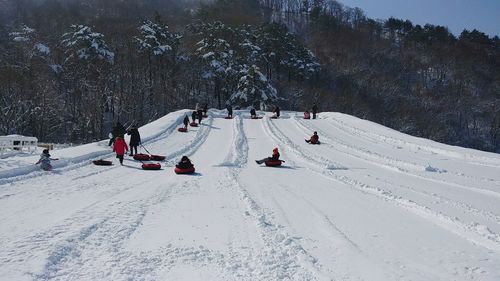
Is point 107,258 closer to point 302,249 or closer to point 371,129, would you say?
point 302,249

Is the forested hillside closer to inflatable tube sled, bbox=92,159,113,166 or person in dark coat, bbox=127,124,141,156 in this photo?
person in dark coat, bbox=127,124,141,156

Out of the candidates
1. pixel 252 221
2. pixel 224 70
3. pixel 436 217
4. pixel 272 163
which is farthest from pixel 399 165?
pixel 224 70

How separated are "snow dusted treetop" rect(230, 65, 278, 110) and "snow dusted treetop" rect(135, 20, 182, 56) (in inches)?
502

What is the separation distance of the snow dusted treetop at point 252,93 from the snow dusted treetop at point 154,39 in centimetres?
1275

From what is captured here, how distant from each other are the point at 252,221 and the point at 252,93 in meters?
47.8

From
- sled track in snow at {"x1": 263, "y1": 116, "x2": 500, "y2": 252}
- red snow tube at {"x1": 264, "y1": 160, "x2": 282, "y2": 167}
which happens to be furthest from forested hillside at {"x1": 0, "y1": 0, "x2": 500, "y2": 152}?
sled track in snow at {"x1": 263, "y1": 116, "x2": 500, "y2": 252}

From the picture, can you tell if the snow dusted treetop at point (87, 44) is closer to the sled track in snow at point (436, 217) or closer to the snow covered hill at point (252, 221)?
the snow covered hill at point (252, 221)

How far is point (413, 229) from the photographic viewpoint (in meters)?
9.05

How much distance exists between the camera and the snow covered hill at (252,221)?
6.83 metres

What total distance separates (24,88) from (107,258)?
2076 inches

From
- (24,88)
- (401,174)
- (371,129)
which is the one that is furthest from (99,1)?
(401,174)

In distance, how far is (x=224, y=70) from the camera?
6128 cm

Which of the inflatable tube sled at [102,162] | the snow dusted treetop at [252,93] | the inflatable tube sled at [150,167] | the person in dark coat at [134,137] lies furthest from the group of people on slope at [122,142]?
the snow dusted treetop at [252,93]

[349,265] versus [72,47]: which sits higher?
[72,47]
